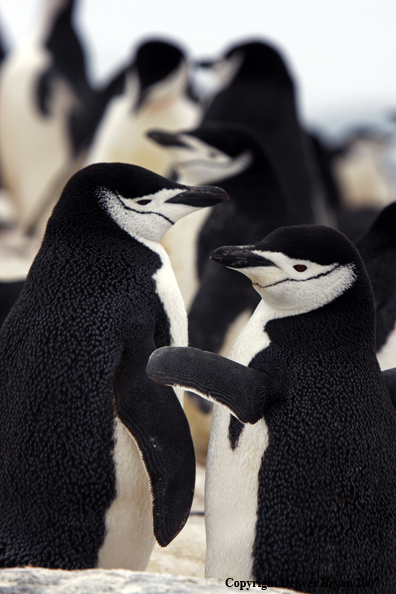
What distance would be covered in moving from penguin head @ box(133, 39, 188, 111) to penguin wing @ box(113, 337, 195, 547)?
2.84m

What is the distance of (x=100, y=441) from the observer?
1.44 m

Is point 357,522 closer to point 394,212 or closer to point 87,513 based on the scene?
point 87,513

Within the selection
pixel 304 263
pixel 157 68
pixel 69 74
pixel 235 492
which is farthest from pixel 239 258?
pixel 69 74

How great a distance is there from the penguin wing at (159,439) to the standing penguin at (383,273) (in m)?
0.72

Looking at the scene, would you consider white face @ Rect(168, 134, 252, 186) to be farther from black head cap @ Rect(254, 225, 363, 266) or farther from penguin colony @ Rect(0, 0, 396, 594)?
black head cap @ Rect(254, 225, 363, 266)

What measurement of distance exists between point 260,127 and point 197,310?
126cm

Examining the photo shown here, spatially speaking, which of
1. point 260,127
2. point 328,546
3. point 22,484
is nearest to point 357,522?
point 328,546

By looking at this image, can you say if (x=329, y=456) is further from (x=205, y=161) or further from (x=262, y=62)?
(x=262, y=62)

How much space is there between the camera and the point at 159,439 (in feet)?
4.68

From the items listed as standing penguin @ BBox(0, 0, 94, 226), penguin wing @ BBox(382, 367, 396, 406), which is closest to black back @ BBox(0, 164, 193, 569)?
penguin wing @ BBox(382, 367, 396, 406)

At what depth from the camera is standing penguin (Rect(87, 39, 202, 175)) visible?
3986 mm

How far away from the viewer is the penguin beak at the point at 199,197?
1615 mm

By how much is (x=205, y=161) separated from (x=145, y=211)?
4.27ft

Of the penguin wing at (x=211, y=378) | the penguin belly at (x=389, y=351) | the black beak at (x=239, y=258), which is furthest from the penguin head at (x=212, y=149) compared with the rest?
the penguin wing at (x=211, y=378)
